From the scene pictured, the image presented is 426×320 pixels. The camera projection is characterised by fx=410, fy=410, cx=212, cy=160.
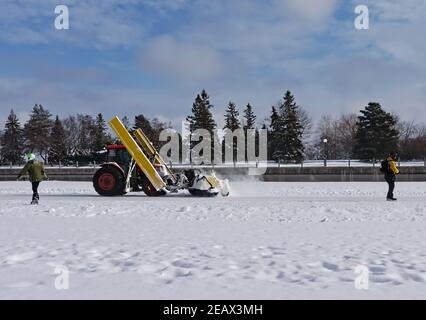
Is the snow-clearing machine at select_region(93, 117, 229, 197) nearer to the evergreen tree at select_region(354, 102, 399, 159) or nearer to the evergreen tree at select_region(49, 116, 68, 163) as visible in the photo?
the evergreen tree at select_region(354, 102, 399, 159)

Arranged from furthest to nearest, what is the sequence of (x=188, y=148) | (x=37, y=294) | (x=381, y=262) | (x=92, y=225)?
(x=188, y=148) → (x=92, y=225) → (x=381, y=262) → (x=37, y=294)

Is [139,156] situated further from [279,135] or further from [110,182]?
[279,135]

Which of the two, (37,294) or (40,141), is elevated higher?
(40,141)

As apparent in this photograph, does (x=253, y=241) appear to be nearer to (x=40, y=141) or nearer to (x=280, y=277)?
(x=280, y=277)

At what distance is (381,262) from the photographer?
5926mm

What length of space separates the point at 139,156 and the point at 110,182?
182 cm

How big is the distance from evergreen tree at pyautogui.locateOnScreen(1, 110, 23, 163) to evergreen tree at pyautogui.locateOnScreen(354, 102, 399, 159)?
58.5m

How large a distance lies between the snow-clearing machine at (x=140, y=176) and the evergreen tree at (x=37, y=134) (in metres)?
62.7

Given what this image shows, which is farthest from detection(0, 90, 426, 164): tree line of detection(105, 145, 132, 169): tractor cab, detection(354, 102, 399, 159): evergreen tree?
detection(105, 145, 132, 169): tractor cab

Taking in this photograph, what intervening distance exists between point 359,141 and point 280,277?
5578 cm

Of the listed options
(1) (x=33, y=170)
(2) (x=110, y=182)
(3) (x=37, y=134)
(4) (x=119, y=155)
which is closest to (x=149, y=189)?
(2) (x=110, y=182)
